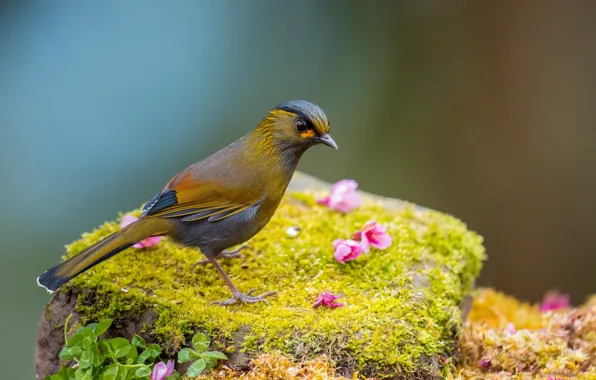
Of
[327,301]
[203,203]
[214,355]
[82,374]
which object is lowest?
[82,374]

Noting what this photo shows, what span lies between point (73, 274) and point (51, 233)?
495cm

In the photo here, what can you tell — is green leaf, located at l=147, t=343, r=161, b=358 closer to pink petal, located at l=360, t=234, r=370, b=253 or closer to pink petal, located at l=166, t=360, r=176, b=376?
pink petal, located at l=166, t=360, r=176, b=376

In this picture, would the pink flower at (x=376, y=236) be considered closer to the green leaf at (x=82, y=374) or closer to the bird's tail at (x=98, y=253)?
the bird's tail at (x=98, y=253)

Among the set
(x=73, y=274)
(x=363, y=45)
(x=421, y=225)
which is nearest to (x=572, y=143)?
(x=363, y=45)

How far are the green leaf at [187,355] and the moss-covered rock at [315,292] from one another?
0.15 m

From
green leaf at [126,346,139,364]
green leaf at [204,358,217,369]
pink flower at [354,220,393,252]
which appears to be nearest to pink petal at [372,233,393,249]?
pink flower at [354,220,393,252]

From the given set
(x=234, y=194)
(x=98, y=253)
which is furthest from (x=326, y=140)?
(x=98, y=253)

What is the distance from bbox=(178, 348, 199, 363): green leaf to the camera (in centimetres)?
341

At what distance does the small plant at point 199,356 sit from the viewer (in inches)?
132

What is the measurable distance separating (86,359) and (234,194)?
125 cm

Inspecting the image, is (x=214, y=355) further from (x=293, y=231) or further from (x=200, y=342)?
(x=293, y=231)

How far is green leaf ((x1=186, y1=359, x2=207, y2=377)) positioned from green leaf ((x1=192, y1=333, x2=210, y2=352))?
10 centimetres

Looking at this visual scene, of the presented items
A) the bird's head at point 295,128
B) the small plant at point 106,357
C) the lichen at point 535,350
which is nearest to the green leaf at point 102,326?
the small plant at point 106,357

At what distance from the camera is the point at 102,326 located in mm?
3602
